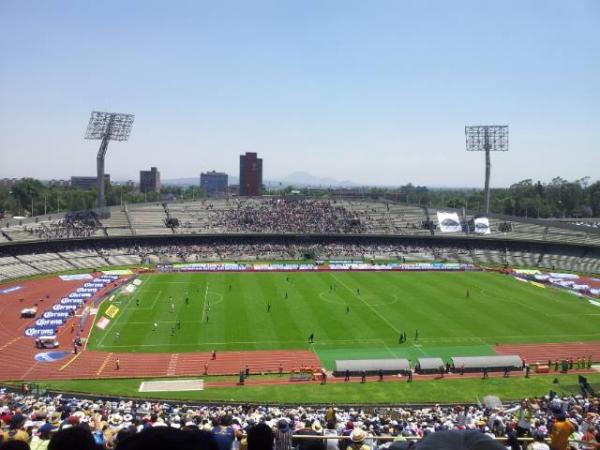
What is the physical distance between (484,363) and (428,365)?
3954 millimetres

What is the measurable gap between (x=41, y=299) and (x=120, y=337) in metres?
17.1

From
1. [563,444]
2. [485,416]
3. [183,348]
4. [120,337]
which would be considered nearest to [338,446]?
[563,444]

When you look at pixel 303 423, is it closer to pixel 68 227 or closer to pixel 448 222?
pixel 68 227

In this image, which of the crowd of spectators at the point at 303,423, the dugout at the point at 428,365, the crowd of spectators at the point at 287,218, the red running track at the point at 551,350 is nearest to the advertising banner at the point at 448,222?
the crowd of spectators at the point at 287,218

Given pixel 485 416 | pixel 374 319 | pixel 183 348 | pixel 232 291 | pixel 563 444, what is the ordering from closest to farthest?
pixel 563 444 < pixel 485 416 < pixel 183 348 < pixel 374 319 < pixel 232 291

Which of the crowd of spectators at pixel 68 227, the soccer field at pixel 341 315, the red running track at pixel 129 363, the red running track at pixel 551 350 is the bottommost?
the red running track at pixel 551 350

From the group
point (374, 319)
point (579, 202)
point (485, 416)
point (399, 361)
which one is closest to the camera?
point (485, 416)

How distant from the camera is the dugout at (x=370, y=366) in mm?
35031

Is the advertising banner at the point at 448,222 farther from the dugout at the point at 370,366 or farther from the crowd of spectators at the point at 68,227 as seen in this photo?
the dugout at the point at 370,366

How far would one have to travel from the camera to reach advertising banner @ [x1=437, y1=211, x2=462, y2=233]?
94.1 meters

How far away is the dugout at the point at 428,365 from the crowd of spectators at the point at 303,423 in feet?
24.7

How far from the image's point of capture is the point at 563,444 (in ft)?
33.3

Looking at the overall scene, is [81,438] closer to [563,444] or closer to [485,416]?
[563,444]

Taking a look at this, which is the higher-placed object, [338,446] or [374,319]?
[338,446]
